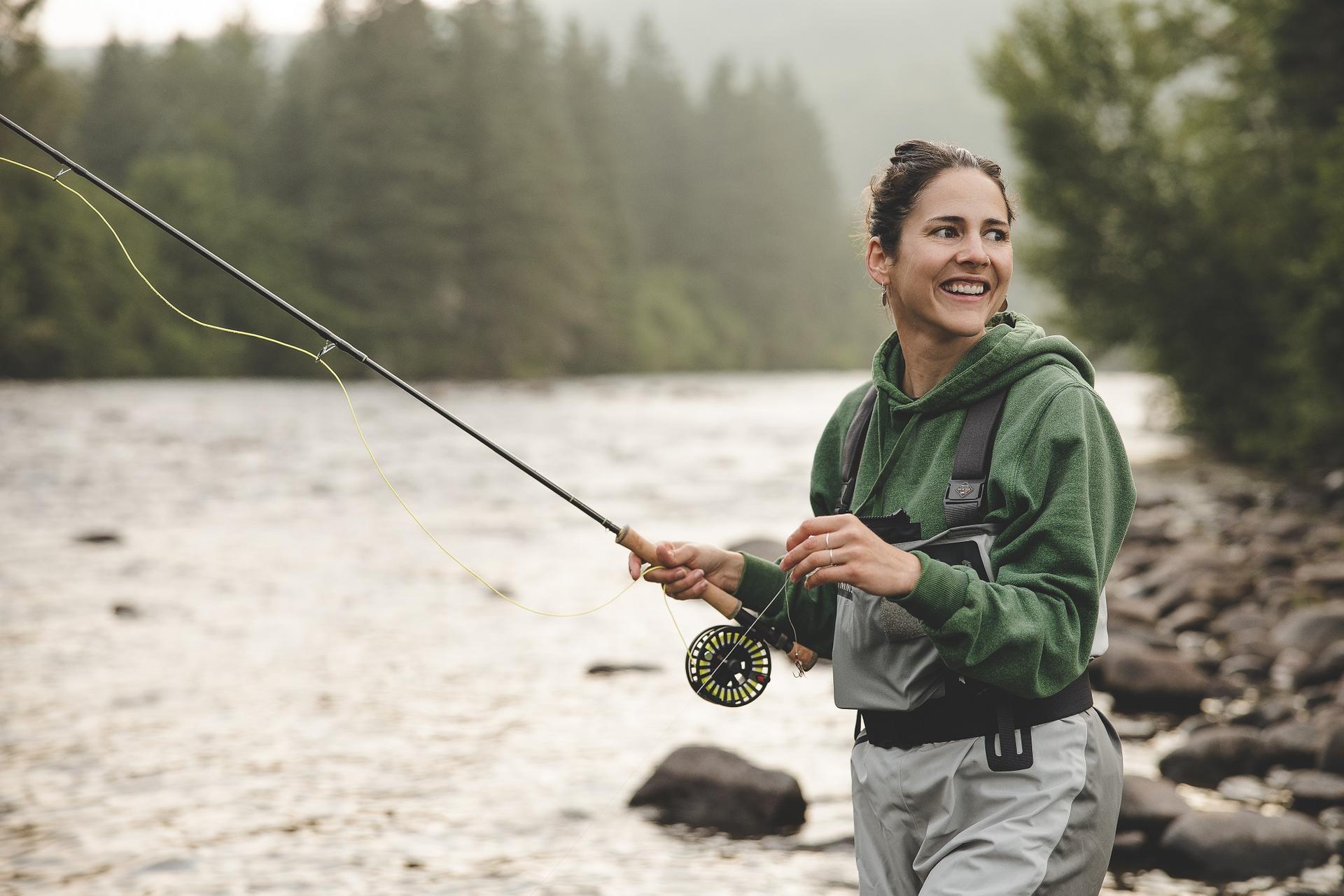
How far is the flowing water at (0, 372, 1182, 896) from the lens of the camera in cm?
579

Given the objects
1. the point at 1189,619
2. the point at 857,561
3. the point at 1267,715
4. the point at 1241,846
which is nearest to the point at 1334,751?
the point at 1267,715

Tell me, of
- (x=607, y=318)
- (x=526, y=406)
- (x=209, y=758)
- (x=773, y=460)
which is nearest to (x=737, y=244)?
(x=607, y=318)

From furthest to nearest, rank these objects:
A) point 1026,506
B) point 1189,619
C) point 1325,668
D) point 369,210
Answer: point 369,210 < point 1189,619 < point 1325,668 < point 1026,506

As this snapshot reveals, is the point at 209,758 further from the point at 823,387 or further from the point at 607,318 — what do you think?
the point at 607,318

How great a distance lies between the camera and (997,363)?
229 centimetres

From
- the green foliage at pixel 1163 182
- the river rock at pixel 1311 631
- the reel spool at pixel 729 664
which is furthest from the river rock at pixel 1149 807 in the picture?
the green foliage at pixel 1163 182

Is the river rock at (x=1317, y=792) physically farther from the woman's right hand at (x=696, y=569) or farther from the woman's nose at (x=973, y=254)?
the woman's nose at (x=973, y=254)

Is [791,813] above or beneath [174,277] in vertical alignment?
beneath

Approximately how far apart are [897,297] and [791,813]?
4.04 metres

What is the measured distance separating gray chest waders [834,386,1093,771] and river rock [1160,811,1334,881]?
3.45m

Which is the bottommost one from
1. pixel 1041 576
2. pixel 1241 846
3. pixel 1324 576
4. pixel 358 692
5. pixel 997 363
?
pixel 358 692

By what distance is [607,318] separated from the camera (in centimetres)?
5731

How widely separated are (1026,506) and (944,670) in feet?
1.06

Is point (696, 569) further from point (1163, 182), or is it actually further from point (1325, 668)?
point (1163, 182)
